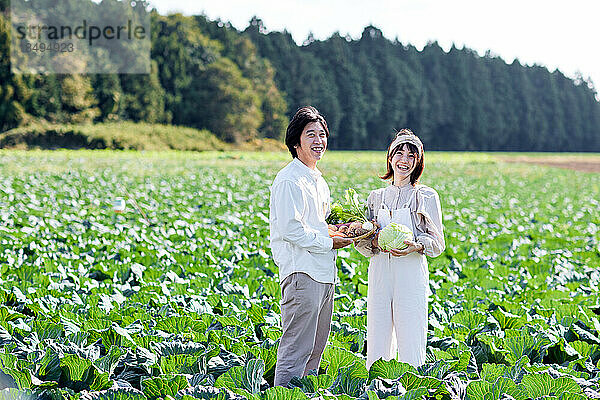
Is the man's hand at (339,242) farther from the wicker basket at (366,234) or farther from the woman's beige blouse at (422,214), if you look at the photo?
the woman's beige blouse at (422,214)

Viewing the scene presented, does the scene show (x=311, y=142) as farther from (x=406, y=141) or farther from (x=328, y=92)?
(x=328, y=92)

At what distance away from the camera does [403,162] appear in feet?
11.4

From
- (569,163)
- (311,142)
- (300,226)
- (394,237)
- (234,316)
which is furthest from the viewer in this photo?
(569,163)

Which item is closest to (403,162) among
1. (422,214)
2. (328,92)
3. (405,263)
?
(422,214)

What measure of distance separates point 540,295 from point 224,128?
46265 millimetres

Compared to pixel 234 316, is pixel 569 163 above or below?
above

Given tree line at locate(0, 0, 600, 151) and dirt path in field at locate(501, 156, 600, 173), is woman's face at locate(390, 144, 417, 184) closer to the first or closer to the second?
dirt path in field at locate(501, 156, 600, 173)

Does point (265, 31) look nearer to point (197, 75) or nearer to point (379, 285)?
point (197, 75)

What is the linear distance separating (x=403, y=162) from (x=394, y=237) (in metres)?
0.44

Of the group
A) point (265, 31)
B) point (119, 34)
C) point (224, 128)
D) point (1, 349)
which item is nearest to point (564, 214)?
point (1, 349)

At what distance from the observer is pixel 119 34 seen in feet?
162

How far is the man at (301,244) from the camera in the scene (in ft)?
10.0

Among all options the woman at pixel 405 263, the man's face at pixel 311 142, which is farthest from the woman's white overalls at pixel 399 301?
the man's face at pixel 311 142

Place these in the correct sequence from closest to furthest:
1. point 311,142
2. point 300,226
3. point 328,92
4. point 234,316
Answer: point 300,226, point 311,142, point 234,316, point 328,92
